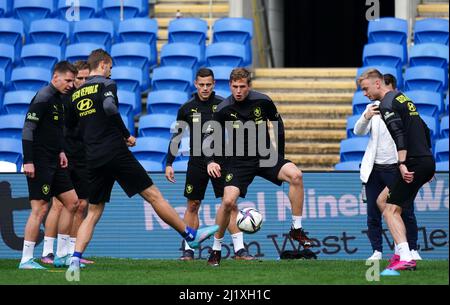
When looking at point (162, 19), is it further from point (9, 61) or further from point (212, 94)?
point (212, 94)

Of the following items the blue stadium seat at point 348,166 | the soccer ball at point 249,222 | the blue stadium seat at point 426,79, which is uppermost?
the blue stadium seat at point 426,79

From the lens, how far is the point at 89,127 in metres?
12.2

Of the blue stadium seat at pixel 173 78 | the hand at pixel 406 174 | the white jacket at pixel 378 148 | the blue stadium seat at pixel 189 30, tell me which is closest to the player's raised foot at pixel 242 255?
the white jacket at pixel 378 148

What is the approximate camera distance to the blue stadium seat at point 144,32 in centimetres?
2022

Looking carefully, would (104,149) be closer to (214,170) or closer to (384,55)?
(214,170)

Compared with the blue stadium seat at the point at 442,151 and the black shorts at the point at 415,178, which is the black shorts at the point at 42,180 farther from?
the blue stadium seat at the point at 442,151

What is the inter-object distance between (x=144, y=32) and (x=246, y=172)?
783cm

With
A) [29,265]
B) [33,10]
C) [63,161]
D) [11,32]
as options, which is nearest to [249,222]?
[63,161]

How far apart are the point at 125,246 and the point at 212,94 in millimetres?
2656

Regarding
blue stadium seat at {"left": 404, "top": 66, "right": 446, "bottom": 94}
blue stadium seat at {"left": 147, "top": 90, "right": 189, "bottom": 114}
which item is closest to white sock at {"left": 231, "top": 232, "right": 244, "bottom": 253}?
blue stadium seat at {"left": 147, "top": 90, "right": 189, "bottom": 114}

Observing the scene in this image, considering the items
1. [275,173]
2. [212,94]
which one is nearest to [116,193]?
[212,94]

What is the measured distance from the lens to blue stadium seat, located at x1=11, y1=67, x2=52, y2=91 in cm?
1969

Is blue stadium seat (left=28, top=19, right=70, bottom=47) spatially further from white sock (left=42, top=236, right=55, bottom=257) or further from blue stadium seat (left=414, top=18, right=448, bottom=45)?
white sock (left=42, top=236, right=55, bottom=257)

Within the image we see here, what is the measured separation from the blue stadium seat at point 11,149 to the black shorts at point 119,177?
602 centimetres
